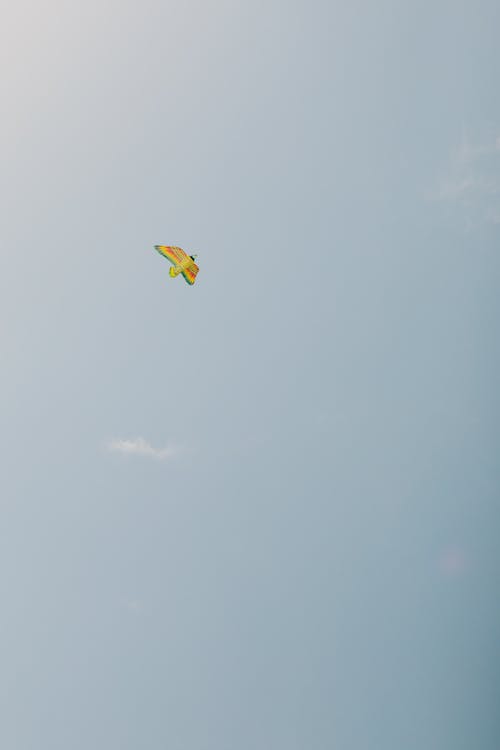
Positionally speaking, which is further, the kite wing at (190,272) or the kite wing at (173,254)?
the kite wing at (190,272)

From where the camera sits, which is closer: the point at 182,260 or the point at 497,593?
the point at 182,260

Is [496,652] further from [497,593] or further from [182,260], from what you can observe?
[182,260]

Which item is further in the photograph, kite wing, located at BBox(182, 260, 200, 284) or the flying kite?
kite wing, located at BBox(182, 260, 200, 284)

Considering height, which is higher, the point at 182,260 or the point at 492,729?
the point at 182,260

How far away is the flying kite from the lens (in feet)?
152

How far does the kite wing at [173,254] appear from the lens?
46.2m

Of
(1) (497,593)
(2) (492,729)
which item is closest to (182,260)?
(1) (497,593)

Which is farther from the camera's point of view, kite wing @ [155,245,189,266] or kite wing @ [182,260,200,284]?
kite wing @ [182,260,200,284]

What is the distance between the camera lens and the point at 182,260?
158ft

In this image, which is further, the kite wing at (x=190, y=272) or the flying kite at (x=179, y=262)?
the kite wing at (x=190, y=272)

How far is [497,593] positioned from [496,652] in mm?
8655

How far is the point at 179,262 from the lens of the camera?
47844 mm

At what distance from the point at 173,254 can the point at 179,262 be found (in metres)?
0.94

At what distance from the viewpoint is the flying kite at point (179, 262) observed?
46.4 meters
